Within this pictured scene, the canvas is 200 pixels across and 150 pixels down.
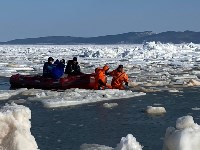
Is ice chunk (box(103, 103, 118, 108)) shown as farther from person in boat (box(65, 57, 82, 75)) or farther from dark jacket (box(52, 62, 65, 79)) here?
person in boat (box(65, 57, 82, 75))

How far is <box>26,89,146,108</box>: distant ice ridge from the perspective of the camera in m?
11.0

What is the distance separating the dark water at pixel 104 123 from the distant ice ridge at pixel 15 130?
232cm

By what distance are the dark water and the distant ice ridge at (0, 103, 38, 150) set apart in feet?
7.62

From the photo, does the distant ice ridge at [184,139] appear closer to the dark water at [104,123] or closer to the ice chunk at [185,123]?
the ice chunk at [185,123]

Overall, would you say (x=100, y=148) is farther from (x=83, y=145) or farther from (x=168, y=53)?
(x=168, y=53)

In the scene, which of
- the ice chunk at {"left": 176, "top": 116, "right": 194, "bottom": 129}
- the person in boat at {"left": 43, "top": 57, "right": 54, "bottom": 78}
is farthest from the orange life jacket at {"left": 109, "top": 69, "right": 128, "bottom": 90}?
the ice chunk at {"left": 176, "top": 116, "right": 194, "bottom": 129}

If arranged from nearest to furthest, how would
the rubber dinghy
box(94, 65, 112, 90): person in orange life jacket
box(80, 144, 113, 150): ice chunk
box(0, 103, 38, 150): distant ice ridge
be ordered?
box(0, 103, 38, 150): distant ice ridge → box(80, 144, 113, 150): ice chunk → box(94, 65, 112, 90): person in orange life jacket → the rubber dinghy

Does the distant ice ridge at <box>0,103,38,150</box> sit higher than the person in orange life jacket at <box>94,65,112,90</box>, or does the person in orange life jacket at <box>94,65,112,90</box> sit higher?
the distant ice ridge at <box>0,103,38,150</box>

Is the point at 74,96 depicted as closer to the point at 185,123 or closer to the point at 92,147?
the point at 92,147

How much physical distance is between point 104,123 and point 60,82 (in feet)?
16.6

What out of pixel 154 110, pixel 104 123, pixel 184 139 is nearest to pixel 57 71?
pixel 154 110

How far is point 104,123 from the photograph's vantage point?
8.75 m

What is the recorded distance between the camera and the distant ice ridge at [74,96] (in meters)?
11.0

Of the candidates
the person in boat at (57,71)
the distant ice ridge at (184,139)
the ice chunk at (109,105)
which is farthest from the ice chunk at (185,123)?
the person in boat at (57,71)
